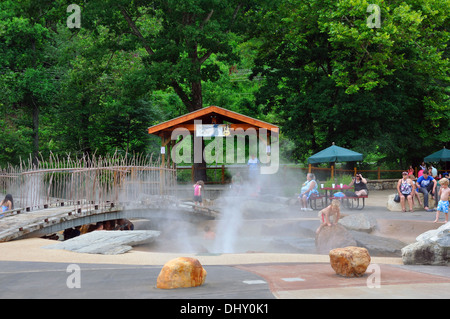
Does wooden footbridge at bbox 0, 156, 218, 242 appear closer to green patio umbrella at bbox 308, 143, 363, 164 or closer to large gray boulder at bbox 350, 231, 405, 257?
green patio umbrella at bbox 308, 143, 363, 164

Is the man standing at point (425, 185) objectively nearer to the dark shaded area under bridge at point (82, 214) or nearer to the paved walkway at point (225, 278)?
the dark shaded area under bridge at point (82, 214)

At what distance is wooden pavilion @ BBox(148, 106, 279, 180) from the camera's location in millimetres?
25562

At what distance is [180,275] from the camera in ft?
25.3

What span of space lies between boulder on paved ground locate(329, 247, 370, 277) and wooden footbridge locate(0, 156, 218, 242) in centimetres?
917

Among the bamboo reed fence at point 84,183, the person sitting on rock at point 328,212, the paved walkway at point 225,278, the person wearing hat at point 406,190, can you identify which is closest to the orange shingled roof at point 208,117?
the bamboo reed fence at point 84,183

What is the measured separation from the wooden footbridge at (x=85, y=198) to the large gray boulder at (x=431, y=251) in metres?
9.77

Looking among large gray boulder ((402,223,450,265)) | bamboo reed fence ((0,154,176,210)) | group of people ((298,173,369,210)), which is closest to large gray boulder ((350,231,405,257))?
large gray boulder ((402,223,450,265))

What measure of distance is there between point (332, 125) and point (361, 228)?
60.3ft

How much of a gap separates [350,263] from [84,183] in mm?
11461

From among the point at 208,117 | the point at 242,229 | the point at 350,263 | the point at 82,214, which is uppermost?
the point at 208,117

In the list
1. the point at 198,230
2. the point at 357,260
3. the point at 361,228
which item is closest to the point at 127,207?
the point at 198,230

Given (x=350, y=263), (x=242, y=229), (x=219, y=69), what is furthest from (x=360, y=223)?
(x=219, y=69)

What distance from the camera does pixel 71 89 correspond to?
107 feet

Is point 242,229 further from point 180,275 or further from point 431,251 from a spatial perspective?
point 180,275
